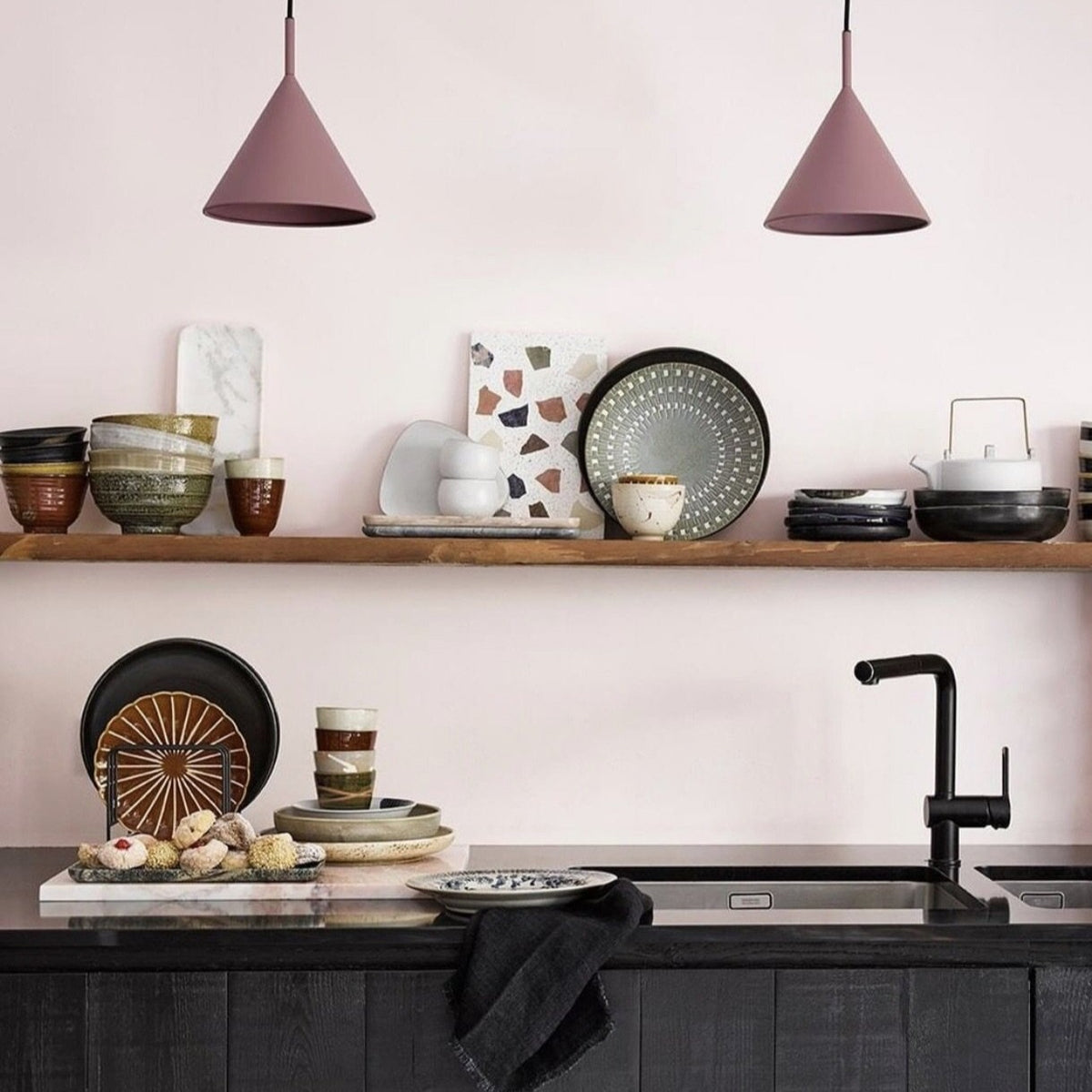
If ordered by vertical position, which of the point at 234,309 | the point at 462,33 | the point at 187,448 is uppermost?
the point at 462,33

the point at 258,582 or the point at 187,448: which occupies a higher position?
the point at 187,448

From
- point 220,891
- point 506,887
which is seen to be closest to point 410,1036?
point 506,887

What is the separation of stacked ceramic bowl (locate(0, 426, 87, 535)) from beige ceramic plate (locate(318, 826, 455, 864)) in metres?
0.66

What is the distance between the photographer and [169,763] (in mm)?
2477

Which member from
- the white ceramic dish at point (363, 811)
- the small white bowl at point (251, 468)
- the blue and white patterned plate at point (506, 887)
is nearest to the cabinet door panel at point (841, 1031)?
the blue and white patterned plate at point (506, 887)

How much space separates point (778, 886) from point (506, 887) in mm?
542

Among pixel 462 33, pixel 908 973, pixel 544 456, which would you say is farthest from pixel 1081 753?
pixel 462 33

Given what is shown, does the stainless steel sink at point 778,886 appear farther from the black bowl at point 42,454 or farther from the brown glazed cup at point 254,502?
the black bowl at point 42,454

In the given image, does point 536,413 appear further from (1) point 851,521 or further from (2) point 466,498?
(1) point 851,521

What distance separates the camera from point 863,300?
107 inches

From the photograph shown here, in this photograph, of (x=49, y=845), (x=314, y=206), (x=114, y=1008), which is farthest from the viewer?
(x=49, y=845)

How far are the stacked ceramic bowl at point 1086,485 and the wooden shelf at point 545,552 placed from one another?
0.53 feet

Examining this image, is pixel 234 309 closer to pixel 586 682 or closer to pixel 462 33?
pixel 462 33

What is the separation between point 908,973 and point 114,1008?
3.25 ft
